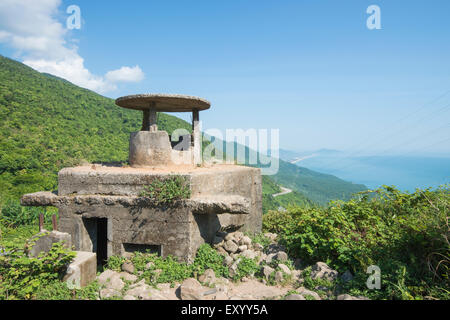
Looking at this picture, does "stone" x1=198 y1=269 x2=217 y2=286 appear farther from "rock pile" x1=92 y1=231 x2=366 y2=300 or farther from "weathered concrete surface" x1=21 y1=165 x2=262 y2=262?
"weathered concrete surface" x1=21 y1=165 x2=262 y2=262

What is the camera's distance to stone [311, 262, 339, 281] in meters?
4.59

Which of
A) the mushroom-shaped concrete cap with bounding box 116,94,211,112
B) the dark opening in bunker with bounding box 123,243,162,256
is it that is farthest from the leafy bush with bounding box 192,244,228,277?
the mushroom-shaped concrete cap with bounding box 116,94,211,112

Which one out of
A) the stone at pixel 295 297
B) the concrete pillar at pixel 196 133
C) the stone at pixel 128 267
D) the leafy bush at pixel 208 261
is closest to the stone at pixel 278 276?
the stone at pixel 295 297

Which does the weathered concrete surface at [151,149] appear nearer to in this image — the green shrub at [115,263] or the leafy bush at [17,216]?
the green shrub at [115,263]

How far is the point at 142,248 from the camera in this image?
19.2 ft

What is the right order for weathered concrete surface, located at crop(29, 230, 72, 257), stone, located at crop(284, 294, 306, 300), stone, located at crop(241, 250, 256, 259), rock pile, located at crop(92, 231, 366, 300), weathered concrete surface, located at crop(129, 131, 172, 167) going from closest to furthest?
stone, located at crop(284, 294, 306, 300) < rock pile, located at crop(92, 231, 366, 300) < weathered concrete surface, located at crop(29, 230, 72, 257) < stone, located at crop(241, 250, 256, 259) < weathered concrete surface, located at crop(129, 131, 172, 167)

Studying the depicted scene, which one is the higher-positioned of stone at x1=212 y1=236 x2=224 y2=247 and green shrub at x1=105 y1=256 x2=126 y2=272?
stone at x1=212 y1=236 x2=224 y2=247

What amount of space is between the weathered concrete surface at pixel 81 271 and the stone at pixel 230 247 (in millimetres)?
2677

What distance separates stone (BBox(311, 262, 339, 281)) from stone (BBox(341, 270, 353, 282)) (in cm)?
11

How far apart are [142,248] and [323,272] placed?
368cm

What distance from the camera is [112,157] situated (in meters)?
24.9

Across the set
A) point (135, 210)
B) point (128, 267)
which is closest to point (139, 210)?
point (135, 210)

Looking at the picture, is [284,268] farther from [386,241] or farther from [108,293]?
[108,293]

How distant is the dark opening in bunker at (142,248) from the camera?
5742mm
